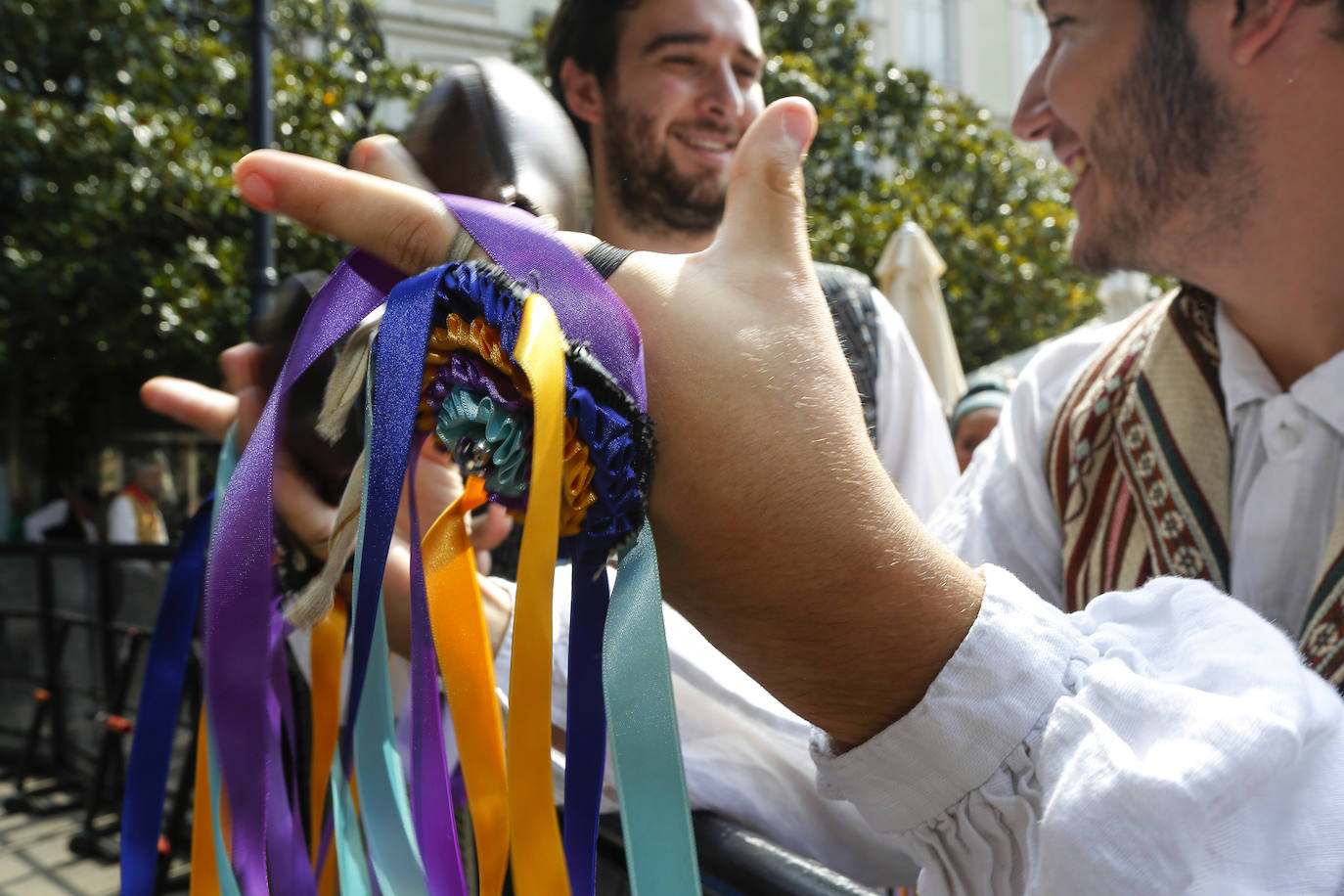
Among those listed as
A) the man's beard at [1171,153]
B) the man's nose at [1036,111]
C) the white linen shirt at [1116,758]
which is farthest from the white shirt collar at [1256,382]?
the white linen shirt at [1116,758]

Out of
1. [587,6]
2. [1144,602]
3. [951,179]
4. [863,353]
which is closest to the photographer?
[1144,602]

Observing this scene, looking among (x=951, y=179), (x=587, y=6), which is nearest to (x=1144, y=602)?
(x=587, y=6)

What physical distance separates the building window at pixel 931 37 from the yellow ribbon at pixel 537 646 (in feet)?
66.2

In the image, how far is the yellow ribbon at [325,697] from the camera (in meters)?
0.98

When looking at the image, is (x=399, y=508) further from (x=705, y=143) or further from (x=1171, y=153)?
(x=705, y=143)

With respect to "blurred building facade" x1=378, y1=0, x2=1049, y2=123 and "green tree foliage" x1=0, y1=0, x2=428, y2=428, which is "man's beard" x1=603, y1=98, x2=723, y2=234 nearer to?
"green tree foliage" x1=0, y1=0, x2=428, y2=428

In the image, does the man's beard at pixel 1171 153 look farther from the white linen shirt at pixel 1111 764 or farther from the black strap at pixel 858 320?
the white linen shirt at pixel 1111 764

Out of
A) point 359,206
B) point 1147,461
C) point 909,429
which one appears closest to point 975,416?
point 909,429

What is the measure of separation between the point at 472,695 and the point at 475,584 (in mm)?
91

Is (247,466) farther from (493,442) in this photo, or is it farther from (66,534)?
(66,534)

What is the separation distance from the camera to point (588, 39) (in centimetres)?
204

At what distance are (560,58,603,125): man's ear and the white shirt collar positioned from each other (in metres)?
1.17

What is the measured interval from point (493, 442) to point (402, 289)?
0.12m

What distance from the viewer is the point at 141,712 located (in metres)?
0.94
